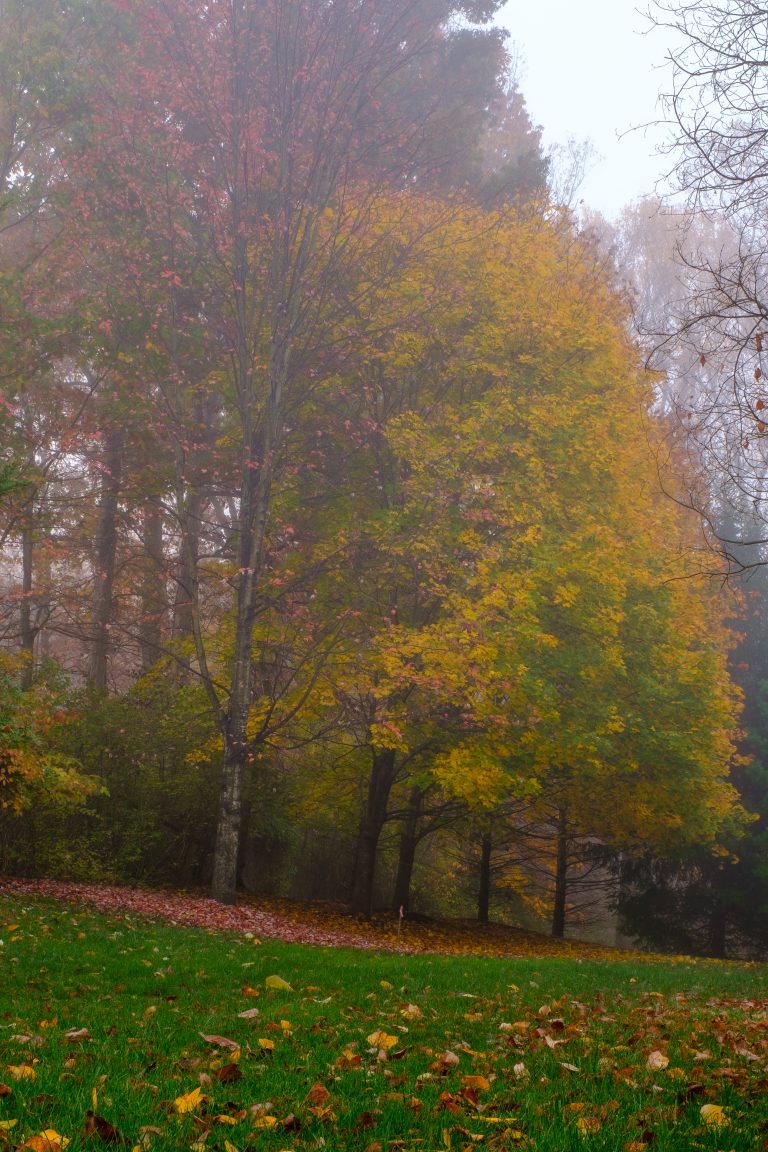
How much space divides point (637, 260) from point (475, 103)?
12345 mm

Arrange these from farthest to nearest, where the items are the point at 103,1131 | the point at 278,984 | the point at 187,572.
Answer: the point at 187,572, the point at 278,984, the point at 103,1131

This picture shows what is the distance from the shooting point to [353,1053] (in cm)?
466

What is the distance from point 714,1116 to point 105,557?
18.3 metres

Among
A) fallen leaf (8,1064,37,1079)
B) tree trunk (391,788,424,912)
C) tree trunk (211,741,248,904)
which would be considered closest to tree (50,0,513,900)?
tree trunk (211,741,248,904)

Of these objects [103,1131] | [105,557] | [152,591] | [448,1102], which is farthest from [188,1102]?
[152,591]

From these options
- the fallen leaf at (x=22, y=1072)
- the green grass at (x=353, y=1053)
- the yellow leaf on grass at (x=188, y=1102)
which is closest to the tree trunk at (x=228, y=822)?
the green grass at (x=353, y=1053)

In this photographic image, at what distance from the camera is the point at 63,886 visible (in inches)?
566

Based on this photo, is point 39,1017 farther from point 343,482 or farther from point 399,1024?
point 343,482

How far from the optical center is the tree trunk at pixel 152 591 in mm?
19875

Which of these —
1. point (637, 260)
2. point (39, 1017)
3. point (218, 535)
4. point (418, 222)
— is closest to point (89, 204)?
point (418, 222)

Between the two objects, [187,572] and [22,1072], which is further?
[187,572]

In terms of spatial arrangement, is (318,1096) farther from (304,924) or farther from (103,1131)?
(304,924)

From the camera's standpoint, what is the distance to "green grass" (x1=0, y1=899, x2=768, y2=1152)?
326 cm

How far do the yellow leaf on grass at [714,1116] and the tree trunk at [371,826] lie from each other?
13.7 m
